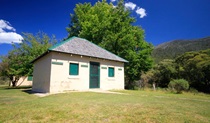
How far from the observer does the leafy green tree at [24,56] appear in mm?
19997

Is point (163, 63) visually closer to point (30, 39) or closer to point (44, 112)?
point (30, 39)

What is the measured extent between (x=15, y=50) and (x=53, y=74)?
14.3 meters

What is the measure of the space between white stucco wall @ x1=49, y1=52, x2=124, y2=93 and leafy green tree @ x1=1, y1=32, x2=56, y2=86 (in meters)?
10.6

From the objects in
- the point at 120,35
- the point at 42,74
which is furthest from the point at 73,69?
the point at 120,35

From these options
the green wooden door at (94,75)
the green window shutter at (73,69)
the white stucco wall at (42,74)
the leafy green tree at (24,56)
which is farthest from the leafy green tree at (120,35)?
the white stucco wall at (42,74)

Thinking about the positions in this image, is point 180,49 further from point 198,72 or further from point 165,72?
point 198,72

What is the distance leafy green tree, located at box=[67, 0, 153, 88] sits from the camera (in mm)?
23875

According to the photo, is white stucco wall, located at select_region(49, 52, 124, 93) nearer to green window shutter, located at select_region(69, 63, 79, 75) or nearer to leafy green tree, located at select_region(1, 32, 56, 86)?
green window shutter, located at select_region(69, 63, 79, 75)

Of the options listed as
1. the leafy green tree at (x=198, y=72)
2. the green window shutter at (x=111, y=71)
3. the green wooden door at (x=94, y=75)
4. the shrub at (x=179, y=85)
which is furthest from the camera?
the leafy green tree at (x=198, y=72)

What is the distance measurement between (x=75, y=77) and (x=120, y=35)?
14394 millimetres

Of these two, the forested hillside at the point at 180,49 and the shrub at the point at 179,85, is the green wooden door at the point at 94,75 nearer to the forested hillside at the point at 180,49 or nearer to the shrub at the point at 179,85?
the shrub at the point at 179,85

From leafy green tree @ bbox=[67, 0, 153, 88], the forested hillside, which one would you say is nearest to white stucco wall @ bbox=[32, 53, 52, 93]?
leafy green tree @ bbox=[67, 0, 153, 88]

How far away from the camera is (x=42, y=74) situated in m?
12.9

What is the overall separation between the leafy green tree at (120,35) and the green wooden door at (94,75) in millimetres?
10236
